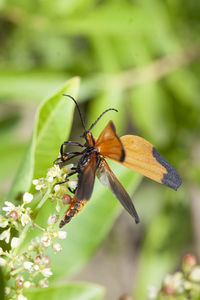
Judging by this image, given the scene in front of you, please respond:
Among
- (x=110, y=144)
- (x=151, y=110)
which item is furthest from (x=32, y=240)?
(x=151, y=110)

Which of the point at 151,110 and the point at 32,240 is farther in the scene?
the point at 151,110

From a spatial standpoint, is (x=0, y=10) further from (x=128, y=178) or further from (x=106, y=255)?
(x=106, y=255)

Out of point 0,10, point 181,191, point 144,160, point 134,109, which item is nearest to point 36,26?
point 0,10

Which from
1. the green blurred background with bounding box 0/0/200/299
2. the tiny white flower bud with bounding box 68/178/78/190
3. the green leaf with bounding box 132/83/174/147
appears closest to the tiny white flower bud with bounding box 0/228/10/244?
the tiny white flower bud with bounding box 68/178/78/190

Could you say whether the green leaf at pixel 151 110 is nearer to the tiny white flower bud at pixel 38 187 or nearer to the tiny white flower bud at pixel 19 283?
the tiny white flower bud at pixel 38 187

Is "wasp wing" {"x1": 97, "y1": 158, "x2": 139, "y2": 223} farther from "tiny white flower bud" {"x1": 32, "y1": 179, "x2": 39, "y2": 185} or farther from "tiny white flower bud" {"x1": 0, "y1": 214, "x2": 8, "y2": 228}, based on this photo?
"tiny white flower bud" {"x1": 0, "y1": 214, "x2": 8, "y2": 228}

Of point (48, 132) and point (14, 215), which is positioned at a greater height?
point (48, 132)

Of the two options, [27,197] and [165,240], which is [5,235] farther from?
[165,240]
